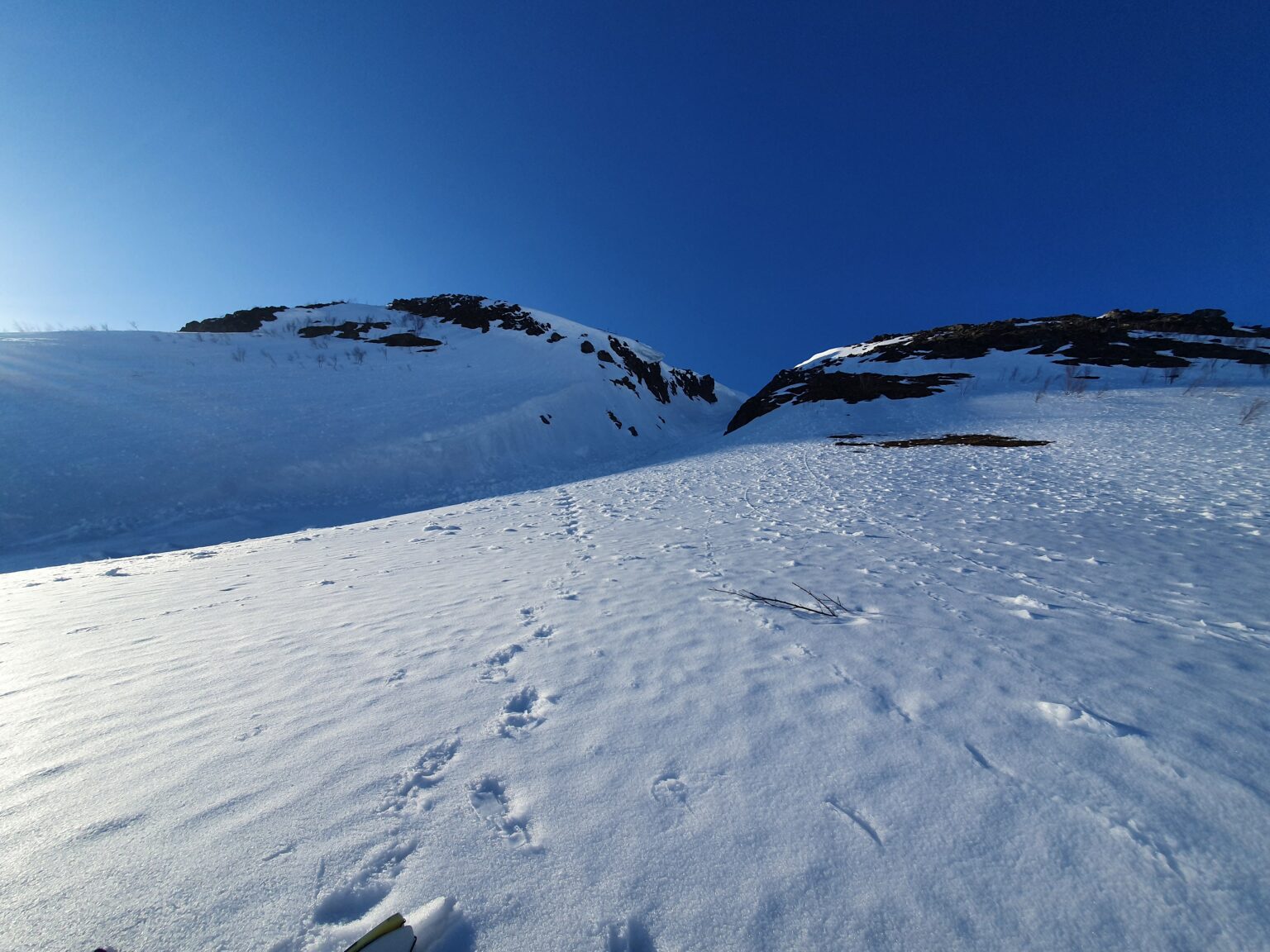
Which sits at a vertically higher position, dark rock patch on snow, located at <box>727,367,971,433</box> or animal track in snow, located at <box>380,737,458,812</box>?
dark rock patch on snow, located at <box>727,367,971,433</box>

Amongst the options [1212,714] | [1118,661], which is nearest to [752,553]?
[1118,661]

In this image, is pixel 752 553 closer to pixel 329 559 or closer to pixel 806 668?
pixel 806 668

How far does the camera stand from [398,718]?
2418 millimetres

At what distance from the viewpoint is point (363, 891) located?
4.89 ft

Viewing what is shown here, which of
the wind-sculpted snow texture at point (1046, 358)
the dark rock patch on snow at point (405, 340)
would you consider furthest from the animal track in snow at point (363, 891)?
the dark rock patch on snow at point (405, 340)

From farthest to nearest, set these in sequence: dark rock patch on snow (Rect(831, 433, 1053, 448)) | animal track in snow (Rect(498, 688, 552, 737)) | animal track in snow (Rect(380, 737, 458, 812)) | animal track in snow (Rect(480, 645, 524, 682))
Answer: dark rock patch on snow (Rect(831, 433, 1053, 448))
animal track in snow (Rect(480, 645, 524, 682))
animal track in snow (Rect(498, 688, 552, 737))
animal track in snow (Rect(380, 737, 458, 812))

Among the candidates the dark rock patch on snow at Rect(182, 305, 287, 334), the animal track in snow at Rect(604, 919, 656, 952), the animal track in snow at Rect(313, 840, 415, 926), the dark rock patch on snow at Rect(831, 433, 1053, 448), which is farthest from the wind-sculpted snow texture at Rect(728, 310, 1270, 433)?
the dark rock patch on snow at Rect(182, 305, 287, 334)

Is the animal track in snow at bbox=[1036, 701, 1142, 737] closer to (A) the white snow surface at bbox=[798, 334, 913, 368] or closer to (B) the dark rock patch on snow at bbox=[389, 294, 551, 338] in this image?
(B) the dark rock patch on snow at bbox=[389, 294, 551, 338]

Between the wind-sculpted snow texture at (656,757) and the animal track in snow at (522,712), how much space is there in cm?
3

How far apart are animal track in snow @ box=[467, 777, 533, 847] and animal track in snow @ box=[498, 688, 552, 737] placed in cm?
35

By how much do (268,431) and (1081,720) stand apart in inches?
659

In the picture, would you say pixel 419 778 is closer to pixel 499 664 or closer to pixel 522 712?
pixel 522 712

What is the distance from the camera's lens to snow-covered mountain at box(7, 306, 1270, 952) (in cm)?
146

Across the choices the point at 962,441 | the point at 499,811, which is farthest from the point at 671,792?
the point at 962,441
